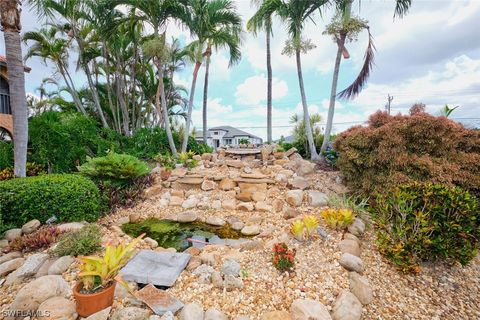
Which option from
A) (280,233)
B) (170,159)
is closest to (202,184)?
(170,159)

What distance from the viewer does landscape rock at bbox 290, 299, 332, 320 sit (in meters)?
1.95

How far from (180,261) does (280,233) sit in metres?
1.56

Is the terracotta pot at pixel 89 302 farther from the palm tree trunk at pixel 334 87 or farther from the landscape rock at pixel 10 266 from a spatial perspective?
the palm tree trunk at pixel 334 87

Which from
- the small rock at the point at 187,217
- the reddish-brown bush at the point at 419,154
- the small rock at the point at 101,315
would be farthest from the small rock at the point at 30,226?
the reddish-brown bush at the point at 419,154

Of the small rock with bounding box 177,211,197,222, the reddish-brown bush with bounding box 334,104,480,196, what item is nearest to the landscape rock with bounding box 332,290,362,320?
the reddish-brown bush with bounding box 334,104,480,196

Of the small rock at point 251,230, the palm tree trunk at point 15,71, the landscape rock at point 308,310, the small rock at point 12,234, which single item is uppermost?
the palm tree trunk at point 15,71

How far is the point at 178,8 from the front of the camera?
7254 millimetres

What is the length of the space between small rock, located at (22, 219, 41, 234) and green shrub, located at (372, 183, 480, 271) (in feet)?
15.9

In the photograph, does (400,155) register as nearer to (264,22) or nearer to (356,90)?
(356,90)

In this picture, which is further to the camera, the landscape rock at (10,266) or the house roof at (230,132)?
the house roof at (230,132)

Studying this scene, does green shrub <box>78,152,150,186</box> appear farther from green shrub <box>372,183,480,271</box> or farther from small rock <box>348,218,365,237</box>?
green shrub <box>372,183,480,271</box>

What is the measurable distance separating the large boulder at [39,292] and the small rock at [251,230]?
2429 mm

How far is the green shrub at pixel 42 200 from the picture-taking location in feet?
11.4

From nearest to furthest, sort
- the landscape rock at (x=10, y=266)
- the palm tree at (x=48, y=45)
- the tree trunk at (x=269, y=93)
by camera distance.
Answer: the landscape rock at (x=10, y=266) < the palm tree at (x=48, y=45) < the tree trunk at (x=269, y=93)
